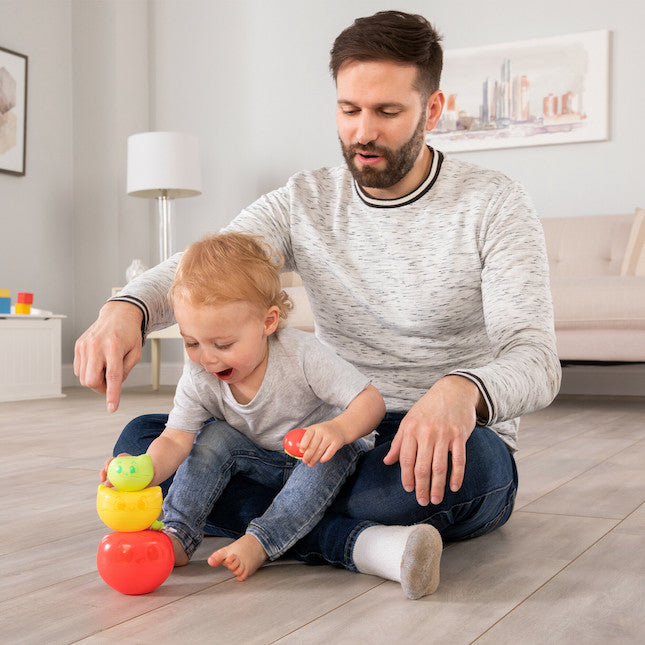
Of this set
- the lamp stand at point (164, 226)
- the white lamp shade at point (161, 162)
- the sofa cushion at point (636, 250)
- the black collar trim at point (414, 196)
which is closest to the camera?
the black collar trim at point (414, 196)

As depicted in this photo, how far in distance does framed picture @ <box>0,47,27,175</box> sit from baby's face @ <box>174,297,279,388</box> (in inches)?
146

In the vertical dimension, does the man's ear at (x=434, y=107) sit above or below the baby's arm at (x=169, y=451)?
above

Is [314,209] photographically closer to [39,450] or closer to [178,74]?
[39,450]

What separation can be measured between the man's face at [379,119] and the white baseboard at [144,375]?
3595 mm

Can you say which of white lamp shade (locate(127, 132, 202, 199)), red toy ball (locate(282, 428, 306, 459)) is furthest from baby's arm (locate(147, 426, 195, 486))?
white lamp shade (locate(127, 132, 202, 199))

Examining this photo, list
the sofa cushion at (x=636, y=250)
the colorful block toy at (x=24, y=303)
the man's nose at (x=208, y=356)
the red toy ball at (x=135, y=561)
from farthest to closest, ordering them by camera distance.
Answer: the colorful block toy at (x=24, y=303), the sofa cushion at (x=636, y=250), the man's nose at (x=208, y=356), the red toy ball at (x=135, y=561)

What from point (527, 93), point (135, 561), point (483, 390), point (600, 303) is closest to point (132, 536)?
point (135, 561)

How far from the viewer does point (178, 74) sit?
4969 millimetres

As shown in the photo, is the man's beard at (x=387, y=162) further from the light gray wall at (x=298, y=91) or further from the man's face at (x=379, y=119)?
the light gray wall at (x=298, y=91)

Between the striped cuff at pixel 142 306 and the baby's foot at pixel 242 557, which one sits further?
the striped cuff at pixel 142 306

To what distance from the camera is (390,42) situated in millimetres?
1296

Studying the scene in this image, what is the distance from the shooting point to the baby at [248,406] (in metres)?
1.14

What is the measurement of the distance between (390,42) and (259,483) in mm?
704

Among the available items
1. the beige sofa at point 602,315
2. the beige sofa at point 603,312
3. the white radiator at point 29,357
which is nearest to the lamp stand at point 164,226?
the white radiator at point 29,357
